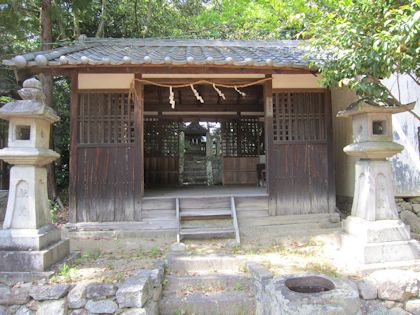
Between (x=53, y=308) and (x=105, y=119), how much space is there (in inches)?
171

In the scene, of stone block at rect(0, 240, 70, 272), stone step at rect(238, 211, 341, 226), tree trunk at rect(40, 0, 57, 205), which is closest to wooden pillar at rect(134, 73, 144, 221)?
stone step at rect(238, 211, 341, 226)

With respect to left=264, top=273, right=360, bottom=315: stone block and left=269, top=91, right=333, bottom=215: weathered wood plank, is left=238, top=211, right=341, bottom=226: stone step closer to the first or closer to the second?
left=269, top=91, right=333, bottom=215: weathered wood plank

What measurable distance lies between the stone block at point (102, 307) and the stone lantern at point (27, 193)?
42.0 inches

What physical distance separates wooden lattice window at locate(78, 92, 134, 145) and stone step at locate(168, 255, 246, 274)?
3159 mm

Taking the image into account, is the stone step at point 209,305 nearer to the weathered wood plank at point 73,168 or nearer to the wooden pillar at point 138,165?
the wooden pillar at point 138,165

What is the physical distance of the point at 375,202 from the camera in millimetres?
5207

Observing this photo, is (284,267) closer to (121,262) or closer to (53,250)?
(121,262)

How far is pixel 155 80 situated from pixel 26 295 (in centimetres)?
510

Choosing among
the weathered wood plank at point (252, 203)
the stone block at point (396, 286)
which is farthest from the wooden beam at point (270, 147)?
the stone block at point (396, 286)

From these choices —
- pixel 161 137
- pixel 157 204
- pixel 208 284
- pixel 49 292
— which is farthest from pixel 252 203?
pixel 161 137

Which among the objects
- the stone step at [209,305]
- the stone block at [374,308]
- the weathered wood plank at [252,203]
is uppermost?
the weathered wood plank at [252,203]

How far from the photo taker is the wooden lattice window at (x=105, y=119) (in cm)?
746

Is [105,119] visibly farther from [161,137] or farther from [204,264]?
[161,137]

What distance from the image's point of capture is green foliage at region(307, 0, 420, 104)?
430 cm
